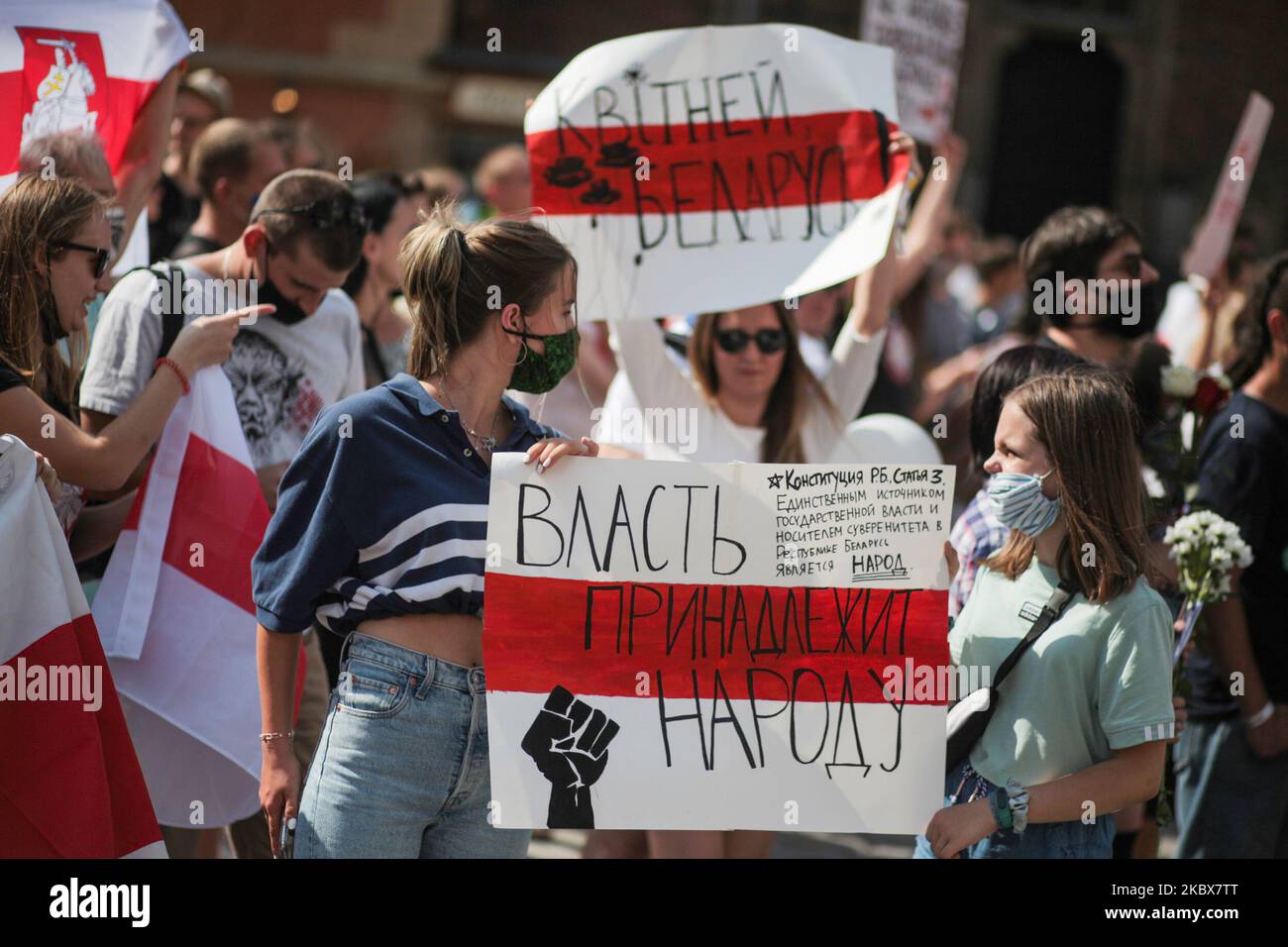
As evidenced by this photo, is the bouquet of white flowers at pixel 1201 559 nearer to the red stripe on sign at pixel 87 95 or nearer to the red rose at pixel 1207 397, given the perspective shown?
the red rose at pixel 1207 397

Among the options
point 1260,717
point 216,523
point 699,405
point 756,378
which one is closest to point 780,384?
point 756,378

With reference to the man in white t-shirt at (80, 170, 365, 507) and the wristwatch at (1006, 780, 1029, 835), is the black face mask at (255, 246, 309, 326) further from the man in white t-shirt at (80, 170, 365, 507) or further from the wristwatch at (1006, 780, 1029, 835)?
the wristwatch at (1006, 780, 1029, 835)

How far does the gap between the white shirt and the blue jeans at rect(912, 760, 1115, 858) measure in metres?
1.46

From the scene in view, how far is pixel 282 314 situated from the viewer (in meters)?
3.86

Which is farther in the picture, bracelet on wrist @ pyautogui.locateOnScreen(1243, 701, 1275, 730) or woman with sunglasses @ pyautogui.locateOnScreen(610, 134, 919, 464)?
woman with sunglasses @ pyautogui.locateOnScreen(610, 134, 919, 464)

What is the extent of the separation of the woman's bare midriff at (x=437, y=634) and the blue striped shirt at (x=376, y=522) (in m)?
0.02

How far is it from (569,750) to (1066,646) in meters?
0.92

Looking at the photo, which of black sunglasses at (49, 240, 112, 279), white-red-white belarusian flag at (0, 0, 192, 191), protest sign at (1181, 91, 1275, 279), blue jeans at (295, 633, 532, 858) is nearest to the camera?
blue jeans at (295, 633, 532, 858)

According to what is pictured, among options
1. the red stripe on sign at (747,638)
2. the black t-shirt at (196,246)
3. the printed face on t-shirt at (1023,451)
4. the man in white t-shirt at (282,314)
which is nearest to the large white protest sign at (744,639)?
the red stripe on sign at (747,638)

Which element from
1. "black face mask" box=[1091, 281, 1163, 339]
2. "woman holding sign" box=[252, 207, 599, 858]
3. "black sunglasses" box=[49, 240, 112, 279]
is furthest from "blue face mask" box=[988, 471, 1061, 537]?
"black sunglasses" box=[49, 240, 112, 279]

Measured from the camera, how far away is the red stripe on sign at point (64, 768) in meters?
2.80

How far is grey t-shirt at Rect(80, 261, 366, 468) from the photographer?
3.48m

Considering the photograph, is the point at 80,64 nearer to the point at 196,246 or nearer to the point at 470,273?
the point at 196,246

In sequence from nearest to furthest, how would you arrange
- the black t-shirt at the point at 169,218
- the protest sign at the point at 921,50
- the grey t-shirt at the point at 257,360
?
the grey t-shirt at the point at 257,360
the black t-shirt at the point at 169,218
the protest sign at the point at 921,50
